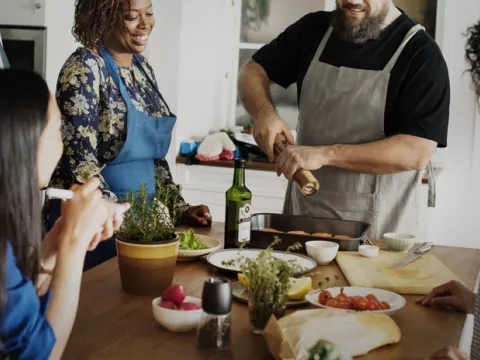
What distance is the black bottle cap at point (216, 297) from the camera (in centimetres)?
118

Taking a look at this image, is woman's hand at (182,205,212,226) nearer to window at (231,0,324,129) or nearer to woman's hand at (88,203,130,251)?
woman's hand at (88,203,130,251)

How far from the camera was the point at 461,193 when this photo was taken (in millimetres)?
3609

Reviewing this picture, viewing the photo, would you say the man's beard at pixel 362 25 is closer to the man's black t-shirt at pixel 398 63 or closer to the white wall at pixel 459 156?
the man's black t-shirt at pixel 398 63

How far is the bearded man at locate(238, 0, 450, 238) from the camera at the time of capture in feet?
7.15

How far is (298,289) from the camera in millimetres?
1422

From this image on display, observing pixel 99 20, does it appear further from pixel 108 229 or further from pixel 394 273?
pixel 394 273

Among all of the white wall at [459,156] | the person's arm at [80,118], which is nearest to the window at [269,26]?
the white wall at [459,156]

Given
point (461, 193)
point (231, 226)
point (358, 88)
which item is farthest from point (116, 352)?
point (461, 193)

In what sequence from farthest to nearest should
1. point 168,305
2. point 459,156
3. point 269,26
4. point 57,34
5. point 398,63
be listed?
1. point 269,26
2. point 459,156
3. point 57,34
4. point 398,63
5. point 168,305

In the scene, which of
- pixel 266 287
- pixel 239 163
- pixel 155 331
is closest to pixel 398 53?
pixel 239 163

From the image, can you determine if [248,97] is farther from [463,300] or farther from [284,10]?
[284,10]

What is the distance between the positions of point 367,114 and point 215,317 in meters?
1.29

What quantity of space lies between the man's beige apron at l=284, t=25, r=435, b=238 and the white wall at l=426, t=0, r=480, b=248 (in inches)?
51.6

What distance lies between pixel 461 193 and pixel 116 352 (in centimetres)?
284
